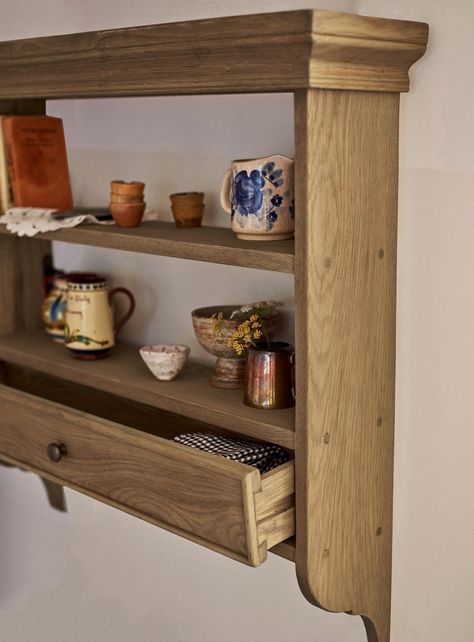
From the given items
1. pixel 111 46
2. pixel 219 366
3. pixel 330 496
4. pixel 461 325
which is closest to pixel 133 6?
pixel 111 46

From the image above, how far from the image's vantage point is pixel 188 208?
5.94 ft

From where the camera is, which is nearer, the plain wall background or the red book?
the plain wall background

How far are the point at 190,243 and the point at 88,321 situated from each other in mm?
487

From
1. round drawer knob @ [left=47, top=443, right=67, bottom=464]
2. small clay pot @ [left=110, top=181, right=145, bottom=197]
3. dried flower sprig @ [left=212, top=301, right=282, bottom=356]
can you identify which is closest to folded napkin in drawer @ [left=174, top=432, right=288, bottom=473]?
dried flower sprig @ [left=212, top=301, right=282, bottom=356]

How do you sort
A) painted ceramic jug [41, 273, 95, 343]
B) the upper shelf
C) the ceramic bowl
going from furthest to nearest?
painted ceramic jug [41, 273, 95, 343], the ceramic bowl, the upper shelf

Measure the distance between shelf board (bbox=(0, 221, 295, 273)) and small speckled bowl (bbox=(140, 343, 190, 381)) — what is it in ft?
0.72

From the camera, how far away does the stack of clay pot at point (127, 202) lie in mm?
1833

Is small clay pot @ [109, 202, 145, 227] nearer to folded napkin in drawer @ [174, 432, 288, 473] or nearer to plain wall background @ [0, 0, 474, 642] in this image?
plain wall background @ [0, 0, 474, 642]

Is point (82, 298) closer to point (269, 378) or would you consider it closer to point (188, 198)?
point (188, 198)

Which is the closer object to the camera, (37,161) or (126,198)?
(126,198)

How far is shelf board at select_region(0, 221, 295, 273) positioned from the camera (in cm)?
148

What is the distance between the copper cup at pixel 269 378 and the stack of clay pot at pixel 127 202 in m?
0.39

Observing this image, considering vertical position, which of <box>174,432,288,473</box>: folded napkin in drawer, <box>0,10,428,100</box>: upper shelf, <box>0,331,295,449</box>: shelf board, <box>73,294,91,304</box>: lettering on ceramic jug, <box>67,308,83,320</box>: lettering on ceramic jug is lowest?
<box>174,432,288,473</box>: folded napkin in drawer

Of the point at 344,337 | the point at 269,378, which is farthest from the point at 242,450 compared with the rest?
the point at 344,337
